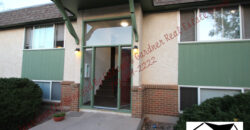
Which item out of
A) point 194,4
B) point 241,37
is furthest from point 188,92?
point 194,4

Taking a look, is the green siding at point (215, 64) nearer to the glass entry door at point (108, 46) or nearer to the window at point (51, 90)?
the glass entry door at point (108, 46)

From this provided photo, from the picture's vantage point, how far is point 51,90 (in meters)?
5.27

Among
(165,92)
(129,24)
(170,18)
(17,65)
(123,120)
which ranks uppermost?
(170,18)

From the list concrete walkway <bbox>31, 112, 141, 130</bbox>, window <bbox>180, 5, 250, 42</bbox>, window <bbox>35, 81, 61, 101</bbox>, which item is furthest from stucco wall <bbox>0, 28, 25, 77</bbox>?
window <bbox>180, 5, 250, 42</bbox>

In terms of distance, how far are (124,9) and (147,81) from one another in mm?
2695

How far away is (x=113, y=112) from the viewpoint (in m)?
4.05

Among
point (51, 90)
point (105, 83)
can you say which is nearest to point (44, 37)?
point (51, 90)

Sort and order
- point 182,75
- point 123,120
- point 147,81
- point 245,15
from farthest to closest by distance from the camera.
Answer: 1. point 147,81
2. point 182,75
3. point 245,15
4. point 123,120

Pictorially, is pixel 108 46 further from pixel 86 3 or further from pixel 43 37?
pixel 43 37

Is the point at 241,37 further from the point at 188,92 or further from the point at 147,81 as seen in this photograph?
the point at 147,81

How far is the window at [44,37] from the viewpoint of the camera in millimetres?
5387

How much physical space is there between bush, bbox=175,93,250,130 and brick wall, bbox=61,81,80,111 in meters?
3.39

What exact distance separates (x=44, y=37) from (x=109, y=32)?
132 inches

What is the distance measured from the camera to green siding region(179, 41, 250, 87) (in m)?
3.69
